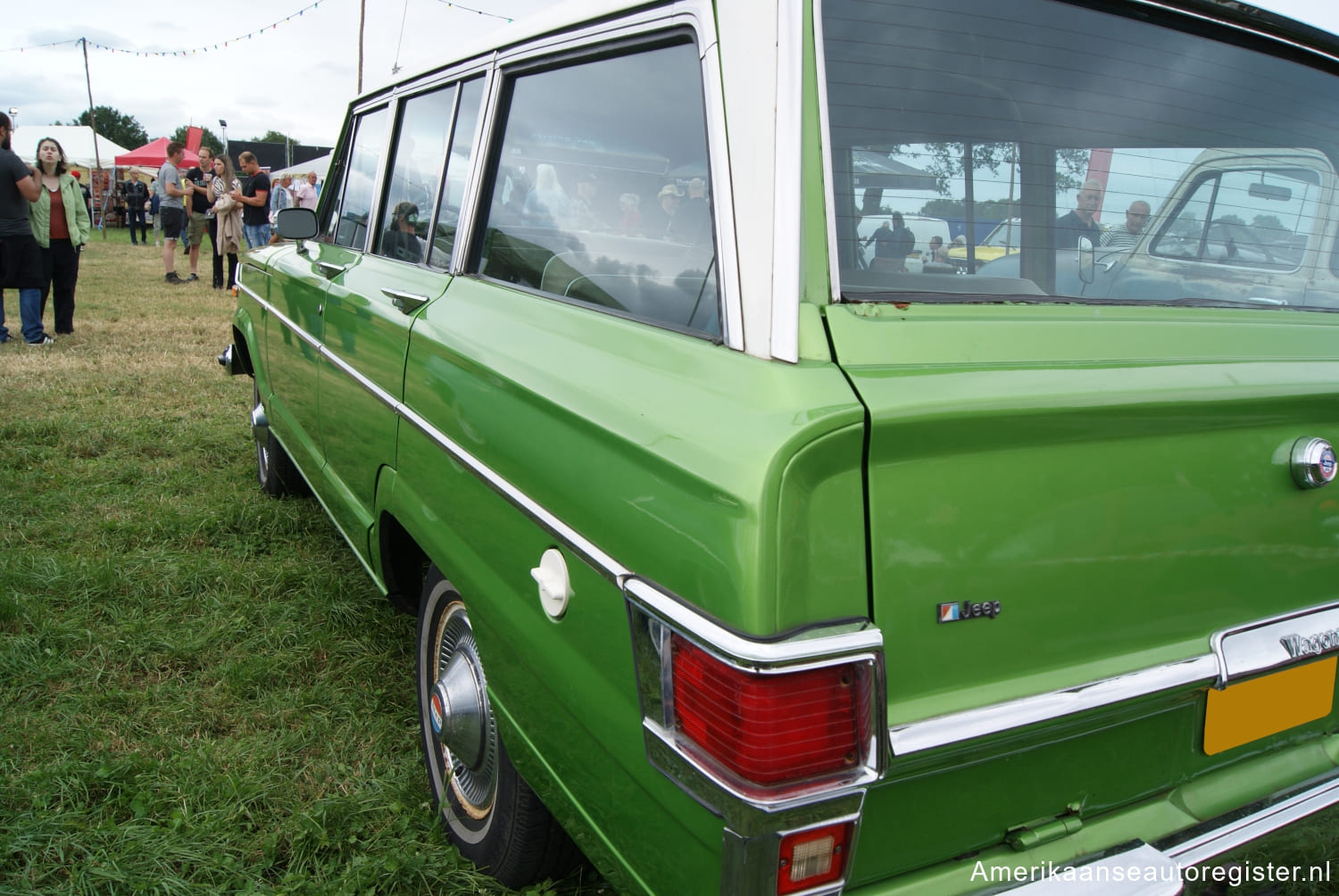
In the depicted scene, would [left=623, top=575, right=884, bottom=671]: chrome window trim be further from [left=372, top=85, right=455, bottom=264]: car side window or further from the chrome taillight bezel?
[left=372, top=85, right=455, bottom=264]: car side window

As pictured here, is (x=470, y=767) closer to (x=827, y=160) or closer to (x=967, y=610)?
(x=967, y=610)

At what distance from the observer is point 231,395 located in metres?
6.77

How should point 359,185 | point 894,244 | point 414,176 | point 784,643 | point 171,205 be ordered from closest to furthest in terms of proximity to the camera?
point 784,643 < point 894,244 < point 414,176 < point 359,185 < point 171,205

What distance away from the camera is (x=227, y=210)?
12352 mm

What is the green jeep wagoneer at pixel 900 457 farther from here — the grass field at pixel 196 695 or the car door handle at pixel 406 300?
the grass field at pixel 196 695

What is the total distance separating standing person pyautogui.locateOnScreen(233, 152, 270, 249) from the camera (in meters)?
12.5

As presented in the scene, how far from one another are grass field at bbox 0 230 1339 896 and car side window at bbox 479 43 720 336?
4.08ft

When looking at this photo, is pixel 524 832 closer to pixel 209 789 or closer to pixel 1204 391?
pixel 209 789

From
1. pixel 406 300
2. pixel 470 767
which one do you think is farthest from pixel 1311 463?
pixel 406 300

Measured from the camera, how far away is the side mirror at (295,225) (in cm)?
344

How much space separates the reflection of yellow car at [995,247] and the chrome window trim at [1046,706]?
693mm

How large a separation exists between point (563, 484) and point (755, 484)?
1.54 ft

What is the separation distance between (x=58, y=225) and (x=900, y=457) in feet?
31.9

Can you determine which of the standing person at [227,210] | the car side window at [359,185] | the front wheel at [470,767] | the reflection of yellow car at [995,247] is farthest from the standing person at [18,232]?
the reflection of yellow car at [995,247]
